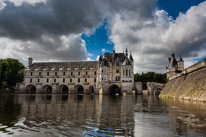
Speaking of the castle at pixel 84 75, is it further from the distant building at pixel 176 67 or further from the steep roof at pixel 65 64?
the distant building at pixel 176 67

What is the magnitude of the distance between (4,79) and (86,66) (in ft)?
120

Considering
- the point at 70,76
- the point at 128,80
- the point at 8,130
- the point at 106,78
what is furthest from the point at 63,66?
the point at 8,130

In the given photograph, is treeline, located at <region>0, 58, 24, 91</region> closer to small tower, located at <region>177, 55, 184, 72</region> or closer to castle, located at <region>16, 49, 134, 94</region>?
castle, located at <region>16, 49, 134, 94</region>

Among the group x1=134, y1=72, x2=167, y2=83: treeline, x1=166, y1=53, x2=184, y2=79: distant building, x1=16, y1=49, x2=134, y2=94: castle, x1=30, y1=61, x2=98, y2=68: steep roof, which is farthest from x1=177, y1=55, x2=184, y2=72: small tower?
x1=30, y1=61, x2=98, y2=68: steep roof

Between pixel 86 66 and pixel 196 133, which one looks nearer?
pixel 196 133

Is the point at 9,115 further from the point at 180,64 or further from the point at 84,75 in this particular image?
the point at 180,64

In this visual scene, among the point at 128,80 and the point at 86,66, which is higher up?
the point at 86,66

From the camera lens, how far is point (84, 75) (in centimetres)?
7069

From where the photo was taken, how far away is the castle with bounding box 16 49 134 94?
62188 mm

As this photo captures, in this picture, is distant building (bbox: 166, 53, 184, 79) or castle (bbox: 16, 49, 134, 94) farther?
castle (bbox: 16, 49, 134, 94)

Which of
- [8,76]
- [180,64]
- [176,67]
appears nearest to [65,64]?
[8,76]

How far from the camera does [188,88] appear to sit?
1085 inches

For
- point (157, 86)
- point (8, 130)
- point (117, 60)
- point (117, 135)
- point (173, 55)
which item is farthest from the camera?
point (117, 60)

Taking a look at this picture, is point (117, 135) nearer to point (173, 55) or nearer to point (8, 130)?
point (8, 130)
